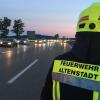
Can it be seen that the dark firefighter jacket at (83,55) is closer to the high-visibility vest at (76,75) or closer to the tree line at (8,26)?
the high-visibility vest at (76,75)

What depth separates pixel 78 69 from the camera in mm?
3055

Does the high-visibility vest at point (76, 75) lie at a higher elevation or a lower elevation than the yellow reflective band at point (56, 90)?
higher

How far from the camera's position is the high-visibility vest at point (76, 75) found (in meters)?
2.93

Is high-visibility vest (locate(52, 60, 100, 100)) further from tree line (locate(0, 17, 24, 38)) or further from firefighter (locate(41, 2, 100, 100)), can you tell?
tree line (locate(0, 17, 24, 38))

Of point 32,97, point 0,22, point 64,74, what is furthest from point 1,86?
point 0,22

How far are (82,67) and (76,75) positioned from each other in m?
0.07

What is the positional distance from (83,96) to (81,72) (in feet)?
0.63

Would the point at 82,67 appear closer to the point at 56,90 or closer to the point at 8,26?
the point at 56,90

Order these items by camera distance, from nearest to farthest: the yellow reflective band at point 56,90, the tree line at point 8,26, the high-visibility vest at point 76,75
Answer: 1. the high-visibility vest at point 76,75
2. the yellow reflective band at point 56,90
3. the tree line at point 8,26

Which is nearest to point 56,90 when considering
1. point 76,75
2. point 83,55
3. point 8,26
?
point 76,75

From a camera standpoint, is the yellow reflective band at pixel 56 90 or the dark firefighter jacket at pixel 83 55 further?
the yellow reflective band at pixel 56 90

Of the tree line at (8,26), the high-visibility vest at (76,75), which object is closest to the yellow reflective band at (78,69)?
the high-visibility vest at (76,75)

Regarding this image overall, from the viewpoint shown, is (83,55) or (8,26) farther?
(8,26)

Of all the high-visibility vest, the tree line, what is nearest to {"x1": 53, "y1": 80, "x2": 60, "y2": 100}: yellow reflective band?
the high-visibility vest
